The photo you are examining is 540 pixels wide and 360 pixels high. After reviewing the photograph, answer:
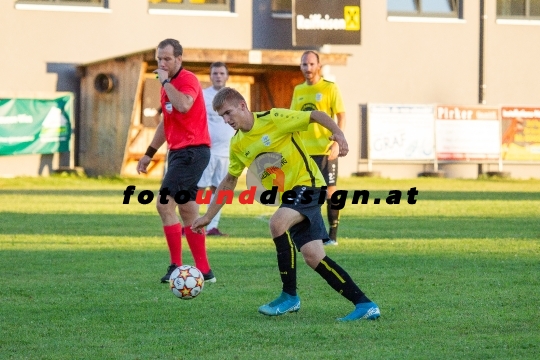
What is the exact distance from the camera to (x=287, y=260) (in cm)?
764

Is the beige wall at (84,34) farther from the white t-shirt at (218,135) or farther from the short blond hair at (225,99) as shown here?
the short blond hair at (225,99)

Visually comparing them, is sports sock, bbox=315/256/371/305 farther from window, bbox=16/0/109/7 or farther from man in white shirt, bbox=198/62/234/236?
window, bbox=16/0/109/7

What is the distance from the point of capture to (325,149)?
12352mm

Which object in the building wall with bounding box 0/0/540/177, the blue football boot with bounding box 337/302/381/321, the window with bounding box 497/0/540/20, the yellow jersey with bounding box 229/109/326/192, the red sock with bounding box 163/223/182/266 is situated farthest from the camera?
the window with bounding box 497/0/540/20

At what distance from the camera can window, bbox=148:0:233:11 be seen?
29094 mm

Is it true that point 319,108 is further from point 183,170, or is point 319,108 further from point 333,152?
point 183,170

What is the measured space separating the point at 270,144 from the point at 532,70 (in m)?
26.0

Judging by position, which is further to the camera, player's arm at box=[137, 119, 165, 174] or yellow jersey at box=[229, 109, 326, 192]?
player's arm at box=[137, 119, 165, 174]

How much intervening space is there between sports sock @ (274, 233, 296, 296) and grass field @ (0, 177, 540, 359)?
0.72 feet

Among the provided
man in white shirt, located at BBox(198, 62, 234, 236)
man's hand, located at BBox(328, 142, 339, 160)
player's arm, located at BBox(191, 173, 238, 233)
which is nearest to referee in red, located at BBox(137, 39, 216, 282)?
player's arm, located at BBox(191, 173, 238, 233)

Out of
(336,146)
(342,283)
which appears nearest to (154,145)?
(336,146)

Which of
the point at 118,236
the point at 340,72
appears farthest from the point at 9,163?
the point at 118,236

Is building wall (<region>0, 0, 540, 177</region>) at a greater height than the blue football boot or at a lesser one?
greater

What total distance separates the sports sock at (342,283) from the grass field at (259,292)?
0.20 metres
